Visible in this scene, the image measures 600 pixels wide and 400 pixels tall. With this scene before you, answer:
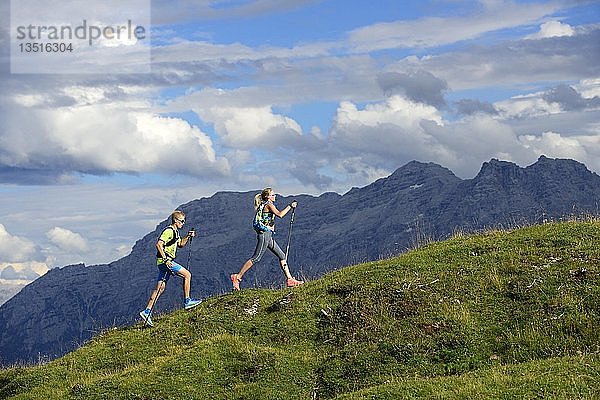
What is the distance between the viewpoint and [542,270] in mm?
25078

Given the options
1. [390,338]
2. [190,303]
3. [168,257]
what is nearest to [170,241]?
[168,257]

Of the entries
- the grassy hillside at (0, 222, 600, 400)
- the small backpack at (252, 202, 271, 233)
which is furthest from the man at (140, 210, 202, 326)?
the small backpack at (252, 202, 271, 233)

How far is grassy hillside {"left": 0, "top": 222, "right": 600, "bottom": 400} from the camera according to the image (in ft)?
65.3

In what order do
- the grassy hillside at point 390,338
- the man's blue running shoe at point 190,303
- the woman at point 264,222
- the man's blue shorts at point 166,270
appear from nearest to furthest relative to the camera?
the grassy hillside at point 390,338, the man's blue shorts at point 166,270, the woman at point 264,222, the man's blue running shoe at point 190,303

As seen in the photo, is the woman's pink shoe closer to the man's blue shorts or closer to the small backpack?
the small backpack

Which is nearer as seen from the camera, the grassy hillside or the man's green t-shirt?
the grassy hillside

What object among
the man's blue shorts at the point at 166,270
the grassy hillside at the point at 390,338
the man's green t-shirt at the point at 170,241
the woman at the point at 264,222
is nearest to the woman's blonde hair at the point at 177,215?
the man's green t-shirt at the point at 170,241

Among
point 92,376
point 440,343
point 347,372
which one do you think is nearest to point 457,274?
point 440,343

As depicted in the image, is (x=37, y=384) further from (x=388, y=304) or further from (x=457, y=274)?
(x=457, y=274)

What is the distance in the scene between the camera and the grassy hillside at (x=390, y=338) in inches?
783

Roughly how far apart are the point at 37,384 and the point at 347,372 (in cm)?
1088

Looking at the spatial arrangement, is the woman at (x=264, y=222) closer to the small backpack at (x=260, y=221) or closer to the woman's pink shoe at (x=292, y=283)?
the small backpack at (x=260, y=221)

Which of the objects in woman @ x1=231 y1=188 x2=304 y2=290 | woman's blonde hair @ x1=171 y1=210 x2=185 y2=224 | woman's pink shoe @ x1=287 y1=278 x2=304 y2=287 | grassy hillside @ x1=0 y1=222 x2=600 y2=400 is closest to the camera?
grassy hillside @ x1=0 y1=222 x2=600 y2=400

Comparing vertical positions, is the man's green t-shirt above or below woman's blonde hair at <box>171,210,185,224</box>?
below
